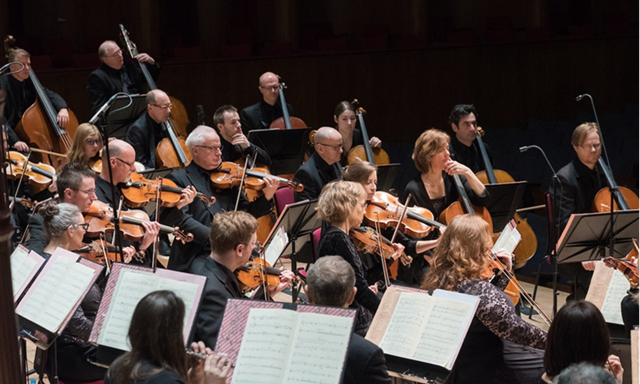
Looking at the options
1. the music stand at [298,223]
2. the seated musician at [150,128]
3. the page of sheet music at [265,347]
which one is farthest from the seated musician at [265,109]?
the page of sheet music at [265,347]

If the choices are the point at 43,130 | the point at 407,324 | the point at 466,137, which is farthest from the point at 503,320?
the point at 43,130

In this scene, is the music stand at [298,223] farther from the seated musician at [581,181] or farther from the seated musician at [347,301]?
the seated musician at [581,181]

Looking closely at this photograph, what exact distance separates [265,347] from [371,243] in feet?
6.16

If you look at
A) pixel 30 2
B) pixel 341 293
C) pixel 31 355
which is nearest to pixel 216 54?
pixel 30 2

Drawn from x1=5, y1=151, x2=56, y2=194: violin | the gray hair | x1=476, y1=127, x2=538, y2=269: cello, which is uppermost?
the gray hair

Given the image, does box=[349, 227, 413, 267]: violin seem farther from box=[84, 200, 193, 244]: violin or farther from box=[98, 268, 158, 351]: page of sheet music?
box=[98, 268, 158, 351]: page of sheet music

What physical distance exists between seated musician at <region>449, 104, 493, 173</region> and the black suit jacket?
1.04 m

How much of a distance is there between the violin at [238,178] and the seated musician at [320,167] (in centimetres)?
11

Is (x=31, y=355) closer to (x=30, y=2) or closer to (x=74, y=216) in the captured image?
(x=74, y=216)

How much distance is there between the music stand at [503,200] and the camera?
555 cm

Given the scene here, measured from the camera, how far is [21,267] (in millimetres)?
3574

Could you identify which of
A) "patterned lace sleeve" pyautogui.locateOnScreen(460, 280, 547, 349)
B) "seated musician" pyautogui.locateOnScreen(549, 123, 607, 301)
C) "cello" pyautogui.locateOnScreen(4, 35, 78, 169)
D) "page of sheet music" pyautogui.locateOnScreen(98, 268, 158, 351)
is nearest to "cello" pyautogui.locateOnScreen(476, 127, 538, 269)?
"seated musician" pyautogui.locateOnScreen(549, 123, 607, 301)

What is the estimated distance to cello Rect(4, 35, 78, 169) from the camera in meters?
6.69

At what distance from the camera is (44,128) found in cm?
677
